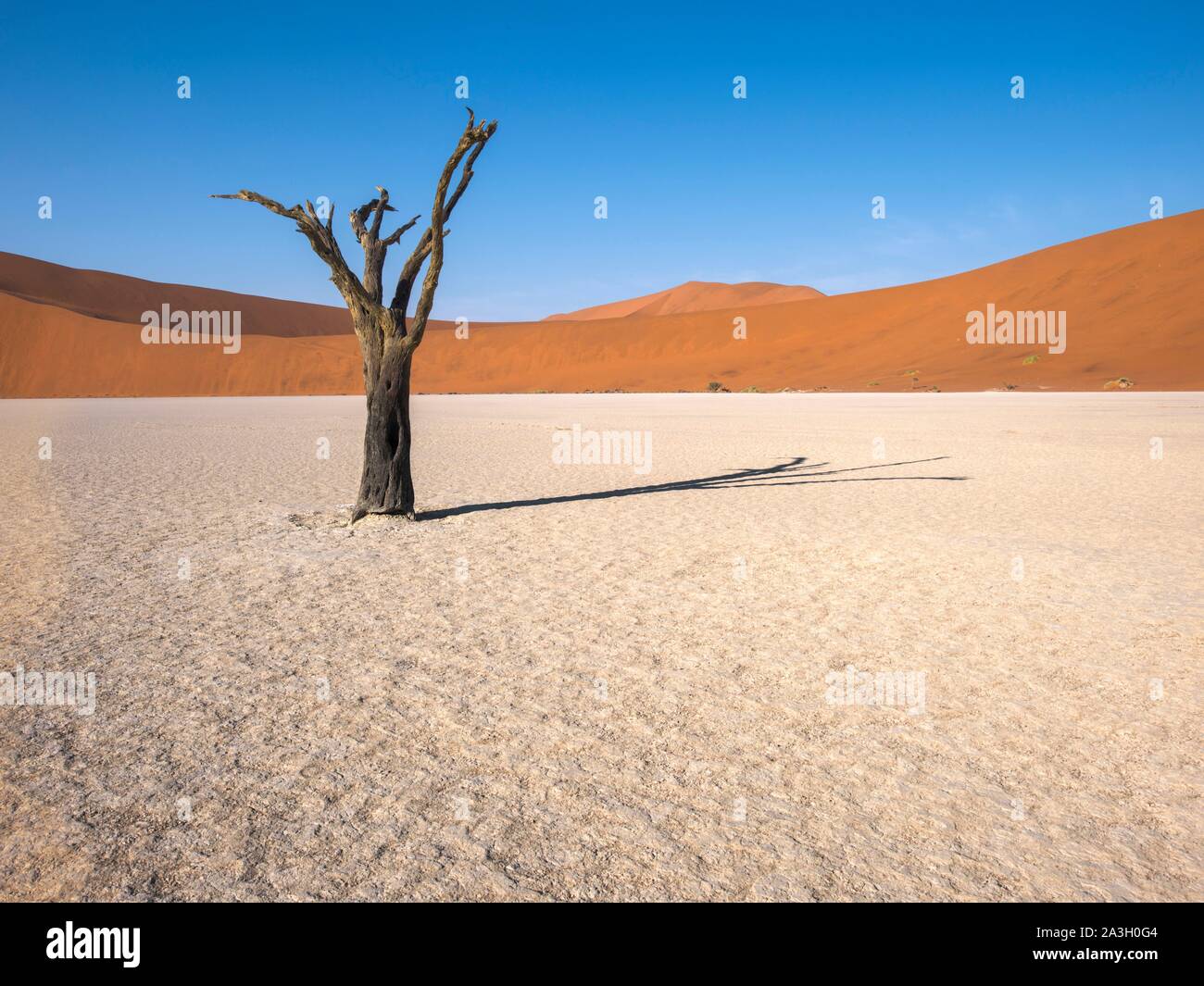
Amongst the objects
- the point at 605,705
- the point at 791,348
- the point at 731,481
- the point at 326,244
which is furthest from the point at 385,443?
the point at 791,348

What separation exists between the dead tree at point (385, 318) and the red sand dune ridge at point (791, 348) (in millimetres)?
44205

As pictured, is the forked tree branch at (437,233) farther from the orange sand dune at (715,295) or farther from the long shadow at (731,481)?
the orange sand dune at (715,295)

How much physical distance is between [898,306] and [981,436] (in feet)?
206

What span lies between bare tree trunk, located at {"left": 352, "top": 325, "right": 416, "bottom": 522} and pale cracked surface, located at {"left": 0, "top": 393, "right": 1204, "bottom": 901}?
0.56m

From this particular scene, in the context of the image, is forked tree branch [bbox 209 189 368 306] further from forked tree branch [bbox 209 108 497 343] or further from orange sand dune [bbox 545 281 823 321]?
orange sand dune [bbox 545 281 823 321]

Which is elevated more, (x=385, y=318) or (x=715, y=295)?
(x=715, y=295)

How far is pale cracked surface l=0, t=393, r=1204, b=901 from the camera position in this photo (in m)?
2.89

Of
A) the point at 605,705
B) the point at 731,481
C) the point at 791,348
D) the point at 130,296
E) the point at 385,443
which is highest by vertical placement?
the point at 130,296

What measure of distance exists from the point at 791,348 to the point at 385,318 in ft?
226

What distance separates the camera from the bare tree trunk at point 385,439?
9.62 m

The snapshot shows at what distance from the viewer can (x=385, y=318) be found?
31.4 feet

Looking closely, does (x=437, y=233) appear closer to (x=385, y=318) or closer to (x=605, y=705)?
(x=385, y=318)

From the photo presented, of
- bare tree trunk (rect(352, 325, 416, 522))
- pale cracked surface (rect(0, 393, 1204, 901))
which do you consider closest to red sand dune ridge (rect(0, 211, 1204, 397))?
pale cracked surface (rect(0, 393, 1204, 901))
